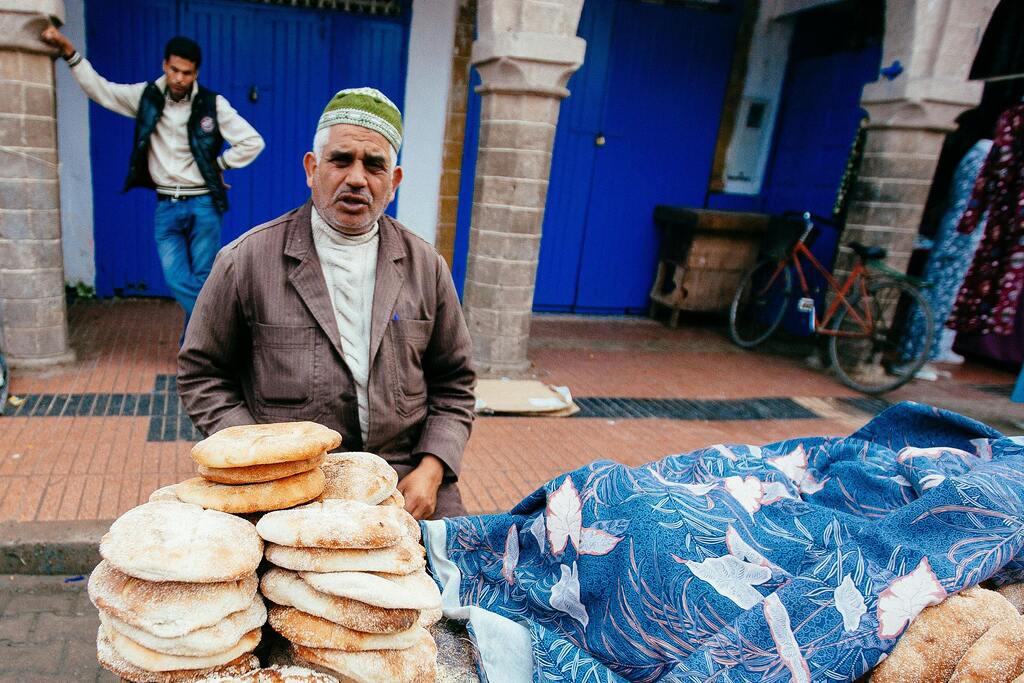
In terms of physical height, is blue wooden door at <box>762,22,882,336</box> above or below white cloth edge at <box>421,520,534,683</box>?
above

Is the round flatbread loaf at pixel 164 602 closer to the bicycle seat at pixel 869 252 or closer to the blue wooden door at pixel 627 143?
the bicycle seat at pixel 869 252

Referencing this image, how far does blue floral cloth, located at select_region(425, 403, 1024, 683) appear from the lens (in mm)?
1546

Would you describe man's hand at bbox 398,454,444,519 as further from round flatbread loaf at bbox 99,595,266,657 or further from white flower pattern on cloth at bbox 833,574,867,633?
white flower pattern on cloth at bbox 833,574,867,633

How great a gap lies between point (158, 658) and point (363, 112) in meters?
1.44

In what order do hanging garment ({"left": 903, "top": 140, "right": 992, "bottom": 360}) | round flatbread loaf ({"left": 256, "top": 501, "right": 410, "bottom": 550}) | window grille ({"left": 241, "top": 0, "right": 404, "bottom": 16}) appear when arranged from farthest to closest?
hanging garment ({"left": 903, "top": 140, "right": 992, "bottom": 360})
window grille ({"left": 241, "top": 0, "right": 404, "bottom": 16})
round flatbread loaf ({"left": 256, "top": 501, "right": 410, "bottom": 550})

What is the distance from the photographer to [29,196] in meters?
4.77

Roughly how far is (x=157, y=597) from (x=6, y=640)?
2.17m

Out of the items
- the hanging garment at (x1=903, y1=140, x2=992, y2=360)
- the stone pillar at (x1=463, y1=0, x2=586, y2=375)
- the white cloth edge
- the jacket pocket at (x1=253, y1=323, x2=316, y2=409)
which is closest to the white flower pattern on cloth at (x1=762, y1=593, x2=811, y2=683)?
the white cloth edge

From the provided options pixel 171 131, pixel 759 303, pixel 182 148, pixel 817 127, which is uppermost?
pixel 817 127

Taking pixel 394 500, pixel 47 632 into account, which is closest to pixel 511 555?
pixel 394 500

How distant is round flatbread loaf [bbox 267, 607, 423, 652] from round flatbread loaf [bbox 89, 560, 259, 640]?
93mm

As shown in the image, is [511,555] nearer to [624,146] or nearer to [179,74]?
[179,74]

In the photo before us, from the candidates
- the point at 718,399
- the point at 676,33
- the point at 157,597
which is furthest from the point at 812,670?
the point at 676,33

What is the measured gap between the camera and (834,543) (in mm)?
1734
